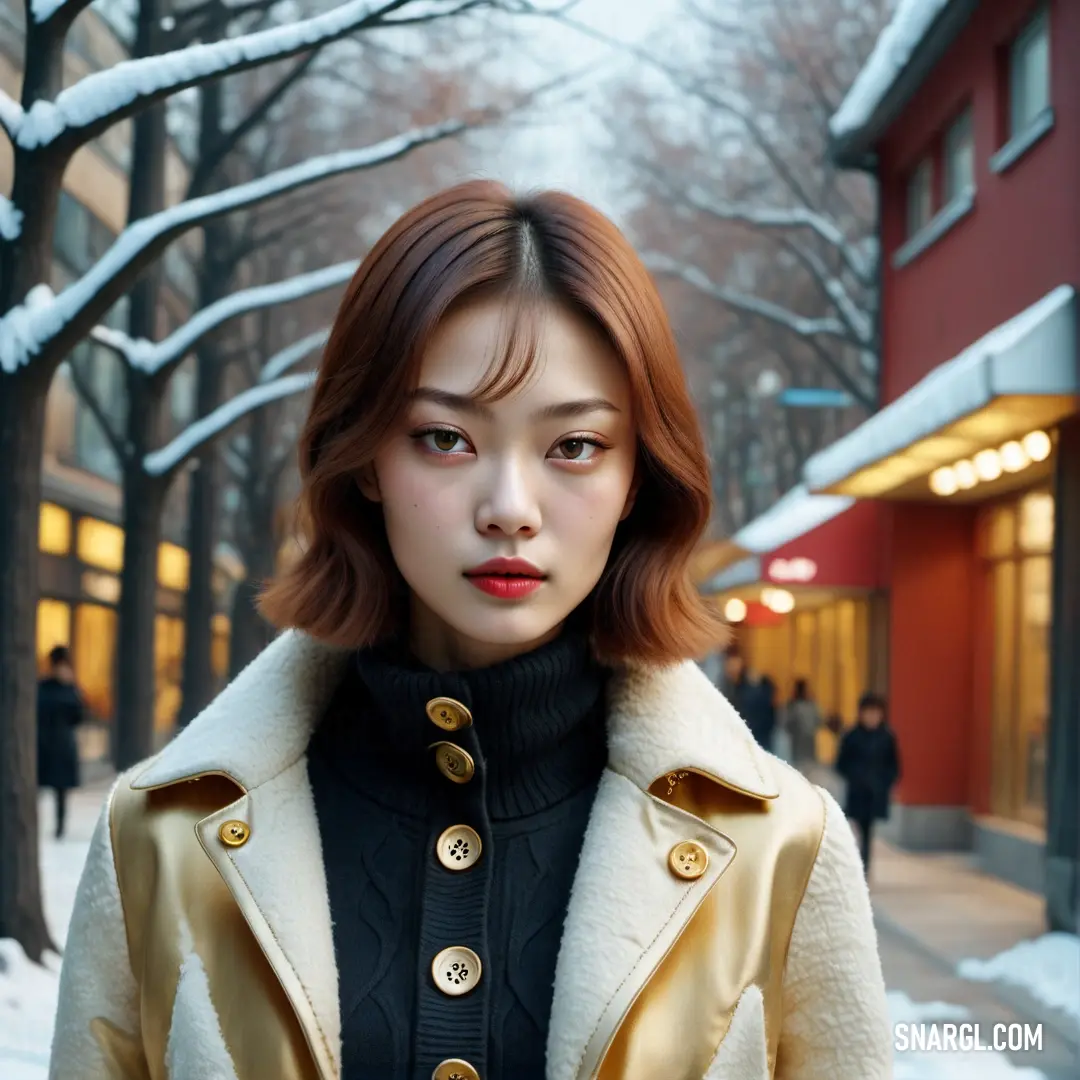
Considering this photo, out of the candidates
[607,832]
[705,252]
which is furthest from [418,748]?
[705,252]

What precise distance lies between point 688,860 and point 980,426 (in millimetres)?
9225

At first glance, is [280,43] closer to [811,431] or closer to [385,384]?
[385,384]

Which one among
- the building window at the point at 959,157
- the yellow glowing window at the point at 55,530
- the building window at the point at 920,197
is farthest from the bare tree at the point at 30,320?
the yellow glowing window at the point at 55,530

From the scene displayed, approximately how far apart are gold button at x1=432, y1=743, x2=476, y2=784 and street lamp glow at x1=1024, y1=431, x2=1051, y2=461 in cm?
935

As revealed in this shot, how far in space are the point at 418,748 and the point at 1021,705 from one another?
39.9 feet

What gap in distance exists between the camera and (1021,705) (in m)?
13.3

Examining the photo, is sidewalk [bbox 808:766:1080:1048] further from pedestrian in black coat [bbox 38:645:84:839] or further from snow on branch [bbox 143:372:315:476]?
pedestrian in black coat [bbox 38:645:84:839]

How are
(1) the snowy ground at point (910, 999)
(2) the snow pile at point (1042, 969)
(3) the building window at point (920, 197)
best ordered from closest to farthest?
1. (1) the snowy ground at point (910, 999)
2. (2) the snow pile at point (1042, 969)
3. (3) the building window at point (920, 197)

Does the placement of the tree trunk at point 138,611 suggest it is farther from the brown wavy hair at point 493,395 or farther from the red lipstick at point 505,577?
the red lipstick at point 505,577

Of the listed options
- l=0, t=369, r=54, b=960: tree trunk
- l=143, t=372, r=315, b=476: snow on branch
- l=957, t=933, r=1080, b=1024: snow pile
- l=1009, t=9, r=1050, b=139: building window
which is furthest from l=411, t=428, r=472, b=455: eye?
l=143, t=372, r=315, b=476: snow on branch

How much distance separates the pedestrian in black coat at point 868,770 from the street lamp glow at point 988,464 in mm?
2119

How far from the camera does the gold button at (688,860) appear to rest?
197cm

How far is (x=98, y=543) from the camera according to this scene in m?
23.6

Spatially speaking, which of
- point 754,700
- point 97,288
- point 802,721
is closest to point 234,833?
point 97,288
